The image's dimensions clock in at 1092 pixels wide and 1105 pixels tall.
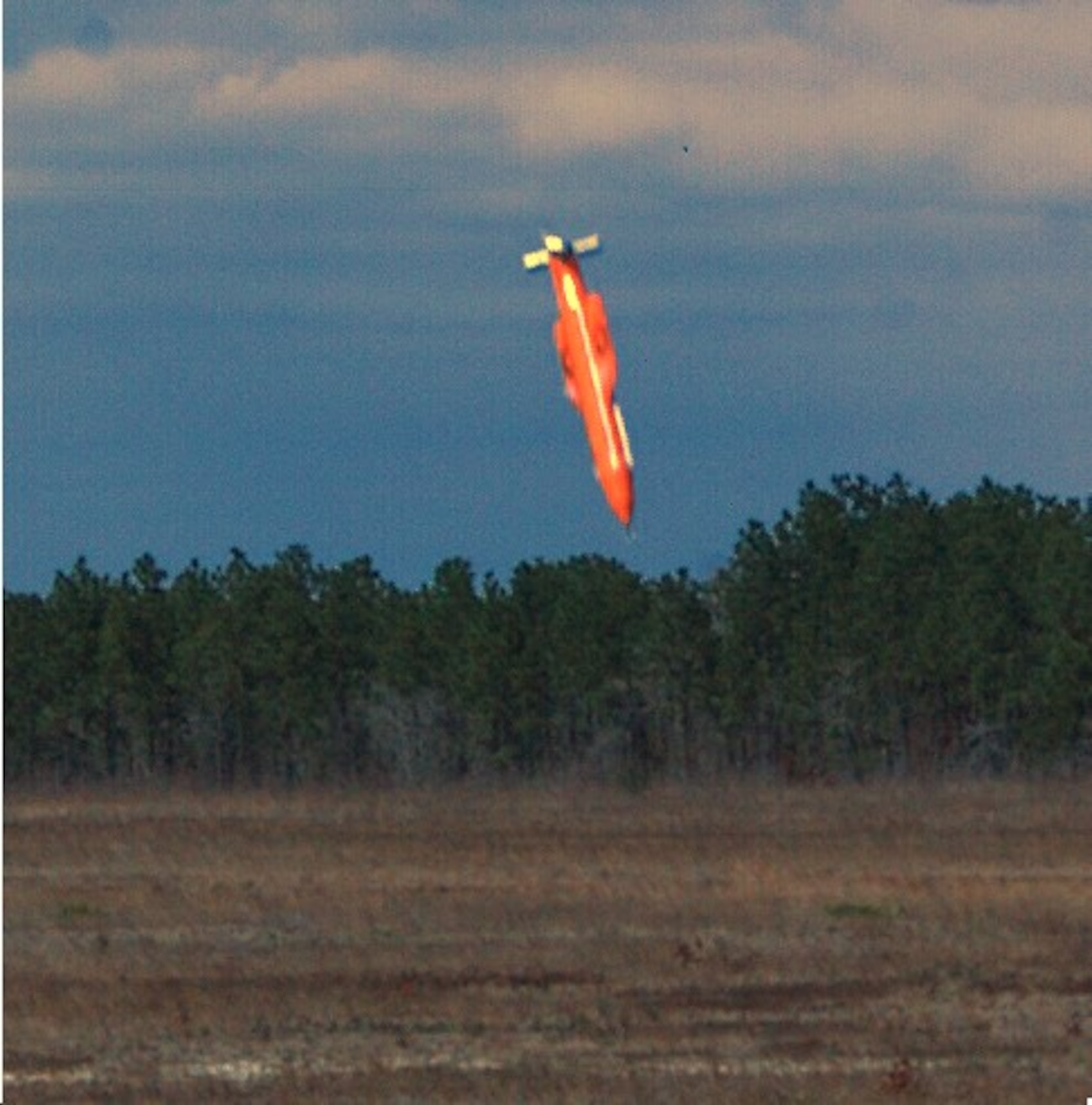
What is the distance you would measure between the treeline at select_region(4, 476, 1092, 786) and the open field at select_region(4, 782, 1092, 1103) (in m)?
28.6

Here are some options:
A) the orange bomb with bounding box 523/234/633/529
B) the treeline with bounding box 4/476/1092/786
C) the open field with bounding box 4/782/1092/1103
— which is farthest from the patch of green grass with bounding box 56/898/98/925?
the treeline with bounding box 4/476/1092/786

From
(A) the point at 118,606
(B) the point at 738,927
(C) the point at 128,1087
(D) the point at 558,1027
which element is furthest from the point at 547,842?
(A) the point at 118,606

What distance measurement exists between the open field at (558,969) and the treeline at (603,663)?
28.6 m

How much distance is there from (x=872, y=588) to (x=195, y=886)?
45.4 meters

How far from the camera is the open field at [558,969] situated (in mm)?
18500

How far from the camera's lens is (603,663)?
86.9 m

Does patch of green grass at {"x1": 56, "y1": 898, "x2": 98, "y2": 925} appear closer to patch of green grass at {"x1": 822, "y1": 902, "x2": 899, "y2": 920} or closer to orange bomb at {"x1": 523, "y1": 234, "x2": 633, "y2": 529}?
patch of green grass at {"x1": 822, "y1": 902, "x2": 899, "y2": 920}

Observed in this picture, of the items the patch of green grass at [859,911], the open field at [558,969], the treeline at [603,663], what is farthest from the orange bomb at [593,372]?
the treeline at [603,663]

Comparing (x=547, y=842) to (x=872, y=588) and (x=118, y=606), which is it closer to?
(x=872, y=588)

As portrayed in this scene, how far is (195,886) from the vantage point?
38.6 meters

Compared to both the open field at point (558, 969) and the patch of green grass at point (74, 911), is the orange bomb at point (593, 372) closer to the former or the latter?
the open field at point (558, 969)

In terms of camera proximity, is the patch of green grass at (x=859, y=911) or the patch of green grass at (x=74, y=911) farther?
the patch of green grass at (x=74, y=911)

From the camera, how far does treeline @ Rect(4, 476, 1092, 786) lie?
81.0m

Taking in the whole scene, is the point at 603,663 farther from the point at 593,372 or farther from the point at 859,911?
the point at 593,372
